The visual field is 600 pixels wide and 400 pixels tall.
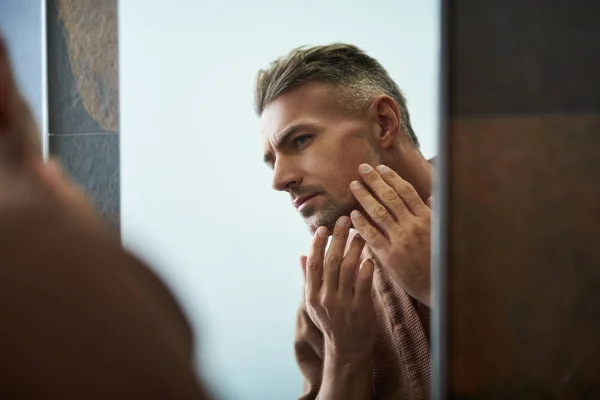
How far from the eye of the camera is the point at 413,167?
0.86 meters

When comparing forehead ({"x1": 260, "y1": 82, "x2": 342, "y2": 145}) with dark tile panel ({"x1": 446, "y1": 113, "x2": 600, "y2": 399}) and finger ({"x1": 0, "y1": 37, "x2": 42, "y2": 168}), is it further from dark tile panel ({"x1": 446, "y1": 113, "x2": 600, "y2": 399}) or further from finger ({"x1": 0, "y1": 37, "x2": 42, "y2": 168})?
finger ({"x1": 0, "y1": 37, "x2": 42, "y2": 168})

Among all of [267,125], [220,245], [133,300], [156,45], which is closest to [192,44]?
[156,45]

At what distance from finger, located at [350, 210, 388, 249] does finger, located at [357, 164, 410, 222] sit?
0.02 metres

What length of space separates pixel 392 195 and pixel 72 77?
1.84 feet

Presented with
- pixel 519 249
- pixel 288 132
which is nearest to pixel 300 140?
pixel 288 132

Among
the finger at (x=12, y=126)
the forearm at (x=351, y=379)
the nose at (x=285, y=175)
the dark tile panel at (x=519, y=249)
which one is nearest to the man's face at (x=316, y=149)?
the nose at (x=285, y=175)

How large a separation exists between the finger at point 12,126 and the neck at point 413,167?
602mm

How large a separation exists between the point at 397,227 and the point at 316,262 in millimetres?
134

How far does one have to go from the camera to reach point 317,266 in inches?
32.6

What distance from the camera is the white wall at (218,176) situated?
912mm

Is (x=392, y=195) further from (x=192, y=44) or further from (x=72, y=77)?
(x=72, y=77)

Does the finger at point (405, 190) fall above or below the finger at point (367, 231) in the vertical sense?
above

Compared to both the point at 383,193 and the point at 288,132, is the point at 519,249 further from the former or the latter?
the point at 288,132

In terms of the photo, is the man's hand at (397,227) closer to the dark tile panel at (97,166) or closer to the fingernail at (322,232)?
the fingernail at (322,232)
